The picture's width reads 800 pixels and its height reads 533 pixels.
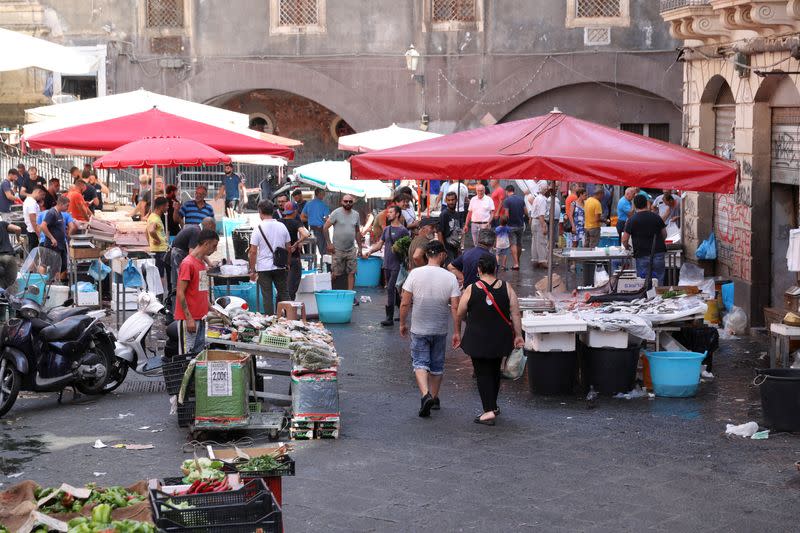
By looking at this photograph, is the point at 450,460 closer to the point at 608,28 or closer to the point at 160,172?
the point at 160,172

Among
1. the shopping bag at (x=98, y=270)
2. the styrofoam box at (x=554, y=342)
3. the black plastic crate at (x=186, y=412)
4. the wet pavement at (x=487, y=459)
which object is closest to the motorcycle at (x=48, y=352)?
Answer: the wet pavement at (x=487, y=459)

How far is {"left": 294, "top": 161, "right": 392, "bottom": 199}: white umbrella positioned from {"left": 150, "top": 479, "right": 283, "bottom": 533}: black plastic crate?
54.5 feet

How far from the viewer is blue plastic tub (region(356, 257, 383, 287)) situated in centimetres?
2064

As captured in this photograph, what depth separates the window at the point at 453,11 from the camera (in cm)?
3183

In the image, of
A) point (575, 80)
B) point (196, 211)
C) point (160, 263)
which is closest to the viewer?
point (160, 263)

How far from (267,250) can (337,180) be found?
7.68 m

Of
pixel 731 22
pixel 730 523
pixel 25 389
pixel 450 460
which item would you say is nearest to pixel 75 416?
pixel 25 389

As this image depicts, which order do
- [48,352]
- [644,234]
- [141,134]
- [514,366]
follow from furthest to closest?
[644,234] < [141,134] < [514,366] < [48,352]

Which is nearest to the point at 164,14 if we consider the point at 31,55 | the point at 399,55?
the point at 399,55

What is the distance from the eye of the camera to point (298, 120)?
35.7 metres

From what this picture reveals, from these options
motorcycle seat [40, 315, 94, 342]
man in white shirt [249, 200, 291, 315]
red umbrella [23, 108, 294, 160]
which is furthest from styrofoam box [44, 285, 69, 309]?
motorcycle seat [40, 315, 94, 342]

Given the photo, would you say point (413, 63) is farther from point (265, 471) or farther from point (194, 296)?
point (265, 471)

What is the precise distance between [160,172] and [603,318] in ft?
59.0

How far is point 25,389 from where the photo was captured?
11117 mm
